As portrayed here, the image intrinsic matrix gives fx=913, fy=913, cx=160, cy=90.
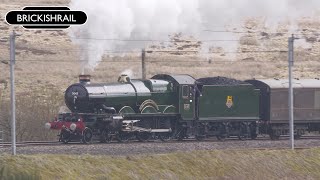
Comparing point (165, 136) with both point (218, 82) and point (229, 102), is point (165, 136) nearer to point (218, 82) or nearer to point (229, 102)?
point (229, 102)

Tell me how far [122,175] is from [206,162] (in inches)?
176

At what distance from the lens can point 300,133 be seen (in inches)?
1844

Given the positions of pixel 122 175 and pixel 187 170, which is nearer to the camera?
pixel 122 175

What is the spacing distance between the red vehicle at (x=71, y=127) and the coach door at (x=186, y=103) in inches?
209

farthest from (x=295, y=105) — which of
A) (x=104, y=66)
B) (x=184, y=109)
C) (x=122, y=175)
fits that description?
(x=104, y=66)

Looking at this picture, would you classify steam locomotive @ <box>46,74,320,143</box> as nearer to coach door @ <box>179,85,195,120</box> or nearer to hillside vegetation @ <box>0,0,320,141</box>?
coach door @ <box>179,85,195,120</box>

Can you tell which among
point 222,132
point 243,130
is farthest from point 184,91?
point 243,130

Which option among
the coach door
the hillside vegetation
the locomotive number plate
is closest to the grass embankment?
the coach door

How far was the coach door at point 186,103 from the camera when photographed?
43750 millimetres

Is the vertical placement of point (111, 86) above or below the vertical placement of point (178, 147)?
above

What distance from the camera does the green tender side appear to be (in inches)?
1757

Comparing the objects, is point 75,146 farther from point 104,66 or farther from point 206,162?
point 104,66

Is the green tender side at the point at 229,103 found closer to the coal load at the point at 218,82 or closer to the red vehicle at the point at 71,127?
the coal load at the point at 218,82

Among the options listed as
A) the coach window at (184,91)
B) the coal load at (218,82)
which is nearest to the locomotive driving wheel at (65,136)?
the coach window at (184,91)
